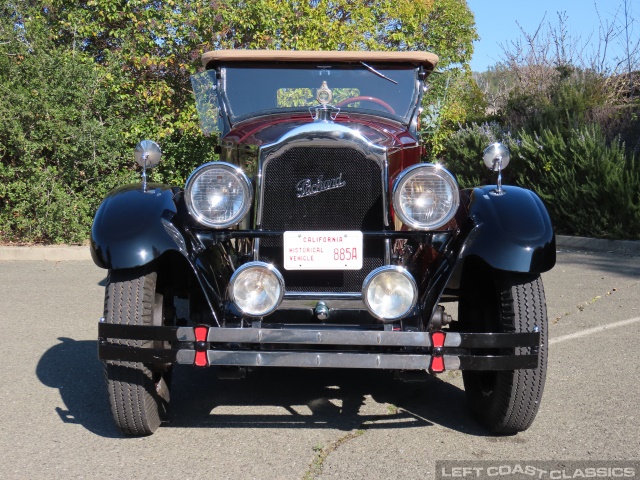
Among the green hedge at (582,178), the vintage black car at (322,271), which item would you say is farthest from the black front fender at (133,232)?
the green hedge at (582,178)

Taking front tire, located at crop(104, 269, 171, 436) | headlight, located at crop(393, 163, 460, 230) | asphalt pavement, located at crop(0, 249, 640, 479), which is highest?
headlight, located at crop(393, 163, 460, 230)

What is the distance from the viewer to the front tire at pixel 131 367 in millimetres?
3279

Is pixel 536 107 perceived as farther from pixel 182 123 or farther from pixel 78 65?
pixel 78 65

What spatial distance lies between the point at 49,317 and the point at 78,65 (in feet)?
14.9

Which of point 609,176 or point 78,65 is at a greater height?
point 78,65

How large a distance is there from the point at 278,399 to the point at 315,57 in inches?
80.9

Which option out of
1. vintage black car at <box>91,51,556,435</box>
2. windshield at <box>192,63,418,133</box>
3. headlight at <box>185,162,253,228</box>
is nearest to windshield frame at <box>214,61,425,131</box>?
windshield at <box>192,63,418,133</box>

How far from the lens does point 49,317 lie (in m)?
5.91

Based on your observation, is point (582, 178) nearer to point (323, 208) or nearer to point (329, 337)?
point (323, 208)

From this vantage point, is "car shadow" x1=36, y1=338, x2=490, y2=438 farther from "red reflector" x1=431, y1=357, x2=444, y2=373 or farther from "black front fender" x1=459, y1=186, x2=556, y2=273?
"black front fender" x1=459, y1=186, x2=556, y2=273


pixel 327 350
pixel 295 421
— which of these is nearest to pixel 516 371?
pixel 327 350

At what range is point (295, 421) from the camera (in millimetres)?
3656

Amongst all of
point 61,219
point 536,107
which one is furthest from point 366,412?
point 536,107

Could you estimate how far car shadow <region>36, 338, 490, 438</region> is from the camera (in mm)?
3645
